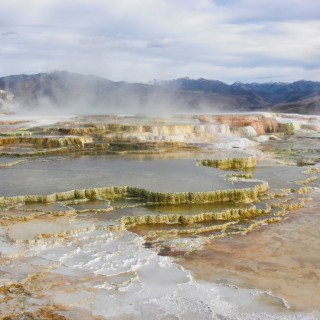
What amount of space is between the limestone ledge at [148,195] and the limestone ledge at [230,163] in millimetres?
3407

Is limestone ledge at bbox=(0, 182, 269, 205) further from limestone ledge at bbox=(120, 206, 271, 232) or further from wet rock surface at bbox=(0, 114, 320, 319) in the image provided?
limestone ledge at bbox=(120, 206, 271, 232)

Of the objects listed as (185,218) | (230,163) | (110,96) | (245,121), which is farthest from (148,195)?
(110,96)

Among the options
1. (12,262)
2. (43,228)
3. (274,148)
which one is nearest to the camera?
(12,262)

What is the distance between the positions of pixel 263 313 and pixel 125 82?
113 metres

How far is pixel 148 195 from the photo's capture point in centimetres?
1008

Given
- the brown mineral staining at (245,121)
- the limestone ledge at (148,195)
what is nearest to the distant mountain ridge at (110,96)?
the brown mineral staining at (245,121)

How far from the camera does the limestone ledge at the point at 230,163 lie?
46.7ft

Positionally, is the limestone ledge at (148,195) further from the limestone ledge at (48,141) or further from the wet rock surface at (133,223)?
the limestone ledge at (48,141)

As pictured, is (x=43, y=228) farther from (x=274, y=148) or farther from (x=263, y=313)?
(x=274, y=148)

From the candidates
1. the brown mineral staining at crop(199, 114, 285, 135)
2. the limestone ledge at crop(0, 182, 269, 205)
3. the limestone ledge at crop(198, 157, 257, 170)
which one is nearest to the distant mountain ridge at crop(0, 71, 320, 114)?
the brown mineral staining at crop(199, 114, 285, 135)

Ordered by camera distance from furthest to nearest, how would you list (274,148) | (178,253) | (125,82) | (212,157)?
1. (125,82)
2. (274,148)
3. (212,157)
4. (178,253)

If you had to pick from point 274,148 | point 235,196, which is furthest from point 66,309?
point 274,148

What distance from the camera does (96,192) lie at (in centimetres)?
1037

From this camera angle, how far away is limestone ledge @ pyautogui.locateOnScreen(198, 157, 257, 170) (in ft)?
46.7
